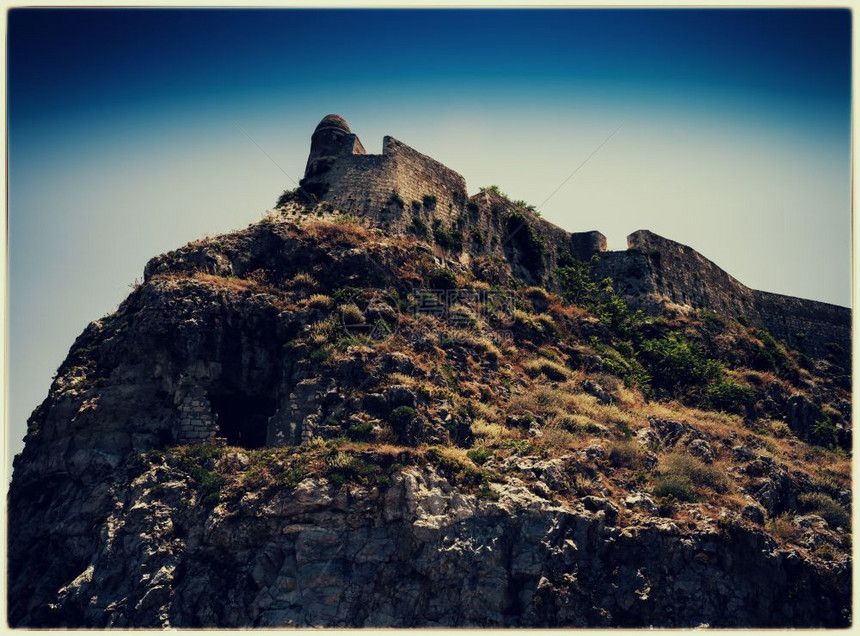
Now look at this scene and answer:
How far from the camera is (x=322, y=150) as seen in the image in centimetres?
4003

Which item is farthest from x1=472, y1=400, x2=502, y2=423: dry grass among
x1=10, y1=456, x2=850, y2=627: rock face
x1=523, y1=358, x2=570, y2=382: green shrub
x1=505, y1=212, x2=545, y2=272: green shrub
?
x1=505, y1=212, x2=545, y2=272: green shrub

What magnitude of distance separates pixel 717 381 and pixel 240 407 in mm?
21496

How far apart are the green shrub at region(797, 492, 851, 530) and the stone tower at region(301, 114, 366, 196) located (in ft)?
78.1

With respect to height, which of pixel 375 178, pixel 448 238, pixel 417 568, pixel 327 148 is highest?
pixel 327 148

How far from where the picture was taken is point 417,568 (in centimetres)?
2308

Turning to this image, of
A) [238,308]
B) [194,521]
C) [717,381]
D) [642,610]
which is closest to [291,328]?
[238,308]

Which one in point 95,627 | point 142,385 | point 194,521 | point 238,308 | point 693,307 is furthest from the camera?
point 693,307

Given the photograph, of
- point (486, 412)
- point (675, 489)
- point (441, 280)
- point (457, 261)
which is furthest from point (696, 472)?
point (457, 261)

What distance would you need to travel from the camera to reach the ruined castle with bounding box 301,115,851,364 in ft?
127

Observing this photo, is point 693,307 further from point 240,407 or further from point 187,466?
point 187,466

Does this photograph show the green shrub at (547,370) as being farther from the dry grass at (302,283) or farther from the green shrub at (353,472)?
the green shrub at (353,472)

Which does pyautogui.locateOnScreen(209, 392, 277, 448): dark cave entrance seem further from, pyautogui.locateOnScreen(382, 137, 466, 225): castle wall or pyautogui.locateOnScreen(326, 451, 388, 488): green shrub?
pyautogui.locateOnScreen(382, 137, 466, 225): castle wall

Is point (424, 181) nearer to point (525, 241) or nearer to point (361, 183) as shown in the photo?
point (361, 183)

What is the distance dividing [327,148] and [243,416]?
50.4 feet
